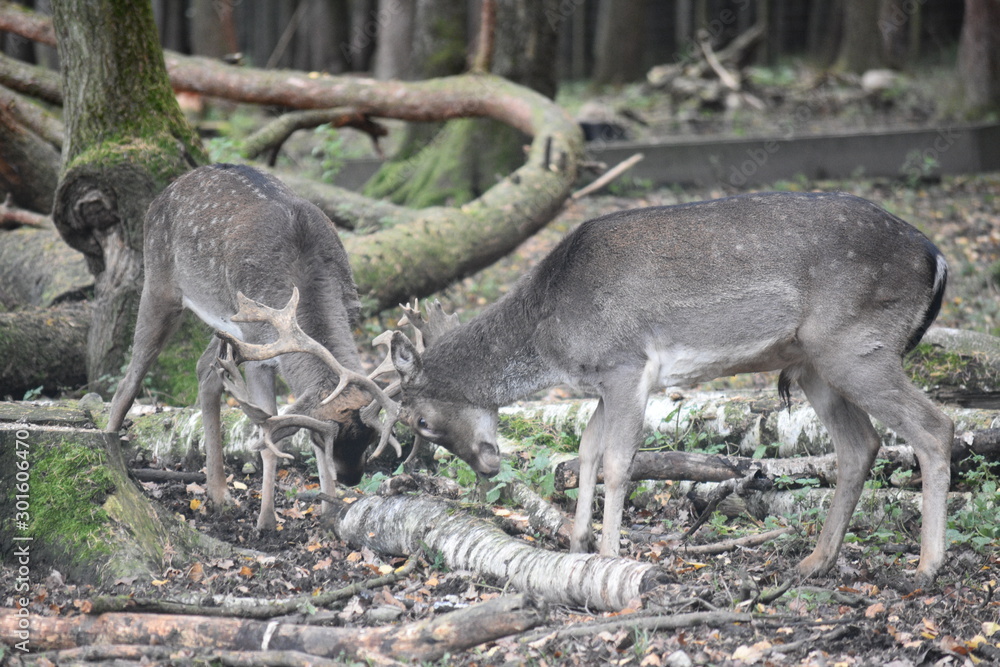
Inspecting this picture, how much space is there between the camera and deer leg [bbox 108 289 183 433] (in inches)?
255

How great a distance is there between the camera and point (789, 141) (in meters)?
14.5

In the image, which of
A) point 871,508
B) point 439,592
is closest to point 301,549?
point 439,592

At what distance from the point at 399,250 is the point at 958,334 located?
15.3 feet

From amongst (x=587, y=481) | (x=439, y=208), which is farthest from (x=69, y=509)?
(x=439, y=208)

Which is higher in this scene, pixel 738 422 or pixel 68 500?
pixel 68 500

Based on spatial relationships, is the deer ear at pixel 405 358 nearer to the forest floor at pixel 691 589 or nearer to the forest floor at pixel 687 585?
the forest floor at pixel 691 589

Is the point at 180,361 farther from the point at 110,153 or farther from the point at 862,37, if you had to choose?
the point at 862,37

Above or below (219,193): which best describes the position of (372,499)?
below

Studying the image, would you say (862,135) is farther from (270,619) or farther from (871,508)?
(270,619)

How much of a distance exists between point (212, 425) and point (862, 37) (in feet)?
61.5

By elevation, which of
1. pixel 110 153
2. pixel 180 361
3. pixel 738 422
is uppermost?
pixel 110 153

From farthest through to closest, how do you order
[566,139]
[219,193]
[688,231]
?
[566,139] → [219,193] → [688,231]

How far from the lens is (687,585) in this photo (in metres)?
4.66

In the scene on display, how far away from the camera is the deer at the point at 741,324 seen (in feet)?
16.3
